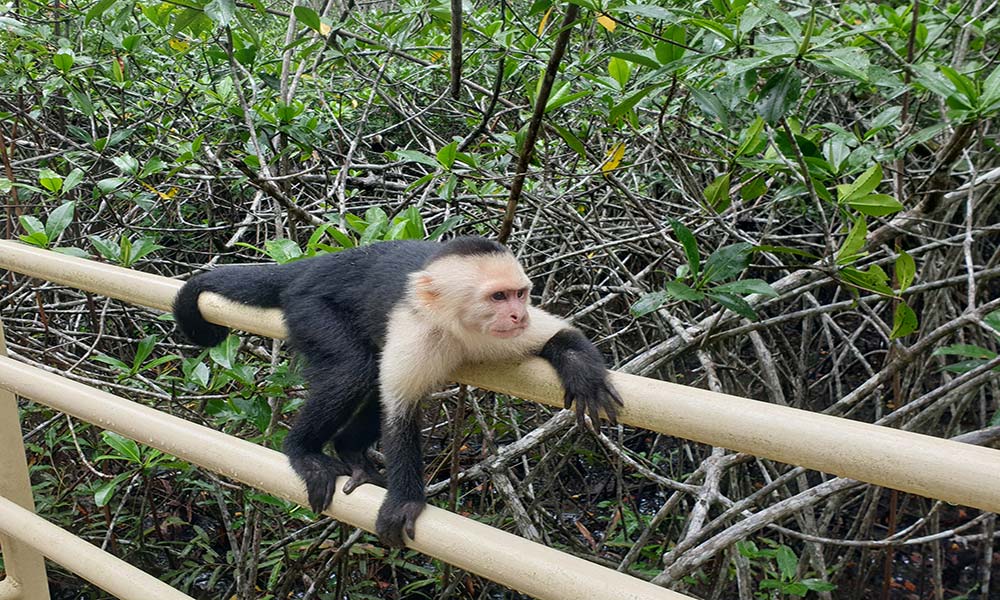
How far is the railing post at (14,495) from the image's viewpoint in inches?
70.8

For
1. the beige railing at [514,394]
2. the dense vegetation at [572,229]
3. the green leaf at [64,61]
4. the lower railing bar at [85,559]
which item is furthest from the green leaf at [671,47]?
the green leaf at [64,61]

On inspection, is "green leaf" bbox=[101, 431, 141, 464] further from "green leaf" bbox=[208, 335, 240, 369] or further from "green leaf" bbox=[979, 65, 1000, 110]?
"green leaf" bbox=[979, 65, 1000, 110]

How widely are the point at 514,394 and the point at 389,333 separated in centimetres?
69

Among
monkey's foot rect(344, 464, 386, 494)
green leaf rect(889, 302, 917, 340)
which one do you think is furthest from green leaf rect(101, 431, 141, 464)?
green leaf rect(889, 302, 917, 340)

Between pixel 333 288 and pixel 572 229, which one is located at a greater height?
pixel 333 288

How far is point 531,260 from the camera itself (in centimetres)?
346

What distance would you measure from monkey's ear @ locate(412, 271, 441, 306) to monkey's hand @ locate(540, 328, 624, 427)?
0.33 meters

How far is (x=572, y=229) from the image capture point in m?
2.93

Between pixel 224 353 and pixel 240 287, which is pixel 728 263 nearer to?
pixel 240 287

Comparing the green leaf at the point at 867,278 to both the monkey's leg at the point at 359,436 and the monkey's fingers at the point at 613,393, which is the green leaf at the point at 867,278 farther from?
the monkey's leg at the point at 359,436

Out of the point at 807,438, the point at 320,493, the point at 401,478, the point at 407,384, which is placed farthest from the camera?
the point at 407,384

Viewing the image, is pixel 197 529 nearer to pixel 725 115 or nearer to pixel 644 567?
pixel 644 567

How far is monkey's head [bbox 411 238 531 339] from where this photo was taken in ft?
5.69

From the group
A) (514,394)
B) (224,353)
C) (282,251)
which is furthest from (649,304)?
(224,353)
